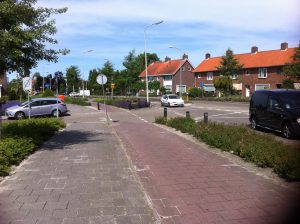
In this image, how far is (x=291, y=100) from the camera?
564 inches

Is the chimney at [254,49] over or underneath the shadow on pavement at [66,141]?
over

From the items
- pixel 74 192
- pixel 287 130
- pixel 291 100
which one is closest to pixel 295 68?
pixel 291 100

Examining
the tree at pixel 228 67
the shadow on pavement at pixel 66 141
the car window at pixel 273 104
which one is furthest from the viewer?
the tree at pixel 228 67

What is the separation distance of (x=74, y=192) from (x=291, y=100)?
33.4 feet

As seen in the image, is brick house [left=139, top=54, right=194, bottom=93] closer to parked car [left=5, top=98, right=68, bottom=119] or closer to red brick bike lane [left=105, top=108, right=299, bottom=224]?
parked car [left=5, top=98, right=68, bottom=119]

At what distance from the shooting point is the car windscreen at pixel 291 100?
14.0 metres

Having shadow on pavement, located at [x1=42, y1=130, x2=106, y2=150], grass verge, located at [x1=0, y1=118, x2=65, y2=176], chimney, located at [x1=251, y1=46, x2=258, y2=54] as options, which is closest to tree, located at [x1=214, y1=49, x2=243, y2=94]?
chimney, located at [x1=251, y1=46, x2=258, y2=54]

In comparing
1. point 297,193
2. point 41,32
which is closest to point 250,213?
point 297,193

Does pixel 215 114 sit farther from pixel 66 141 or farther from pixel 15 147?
pixel 15 147

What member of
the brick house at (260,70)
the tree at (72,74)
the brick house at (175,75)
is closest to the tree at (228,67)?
the brick house at (260,70)

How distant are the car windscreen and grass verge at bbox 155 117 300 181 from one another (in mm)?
2742

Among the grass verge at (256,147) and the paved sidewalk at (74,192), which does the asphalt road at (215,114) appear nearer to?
the grass verge at (256,147)

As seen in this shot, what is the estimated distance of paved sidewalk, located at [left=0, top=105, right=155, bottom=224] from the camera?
5.27 metres

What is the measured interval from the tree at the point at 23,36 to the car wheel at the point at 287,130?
7.75 m
